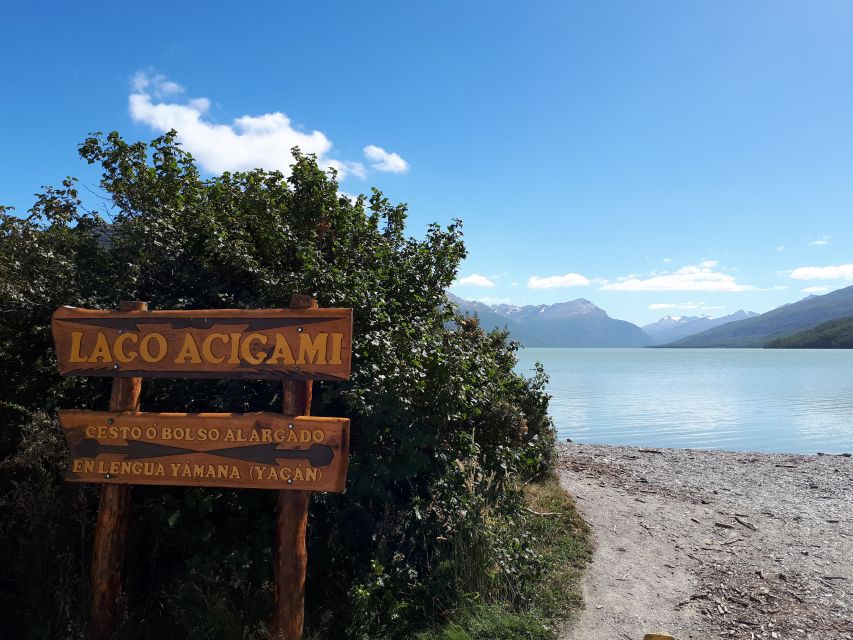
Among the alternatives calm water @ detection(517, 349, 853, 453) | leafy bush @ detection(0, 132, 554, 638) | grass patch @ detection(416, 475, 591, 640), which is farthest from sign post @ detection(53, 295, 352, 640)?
calm water @ detection(517, 349, 853, 453)

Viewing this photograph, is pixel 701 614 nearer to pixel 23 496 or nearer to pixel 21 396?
pixel 23 496

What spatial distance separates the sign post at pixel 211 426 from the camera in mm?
4699

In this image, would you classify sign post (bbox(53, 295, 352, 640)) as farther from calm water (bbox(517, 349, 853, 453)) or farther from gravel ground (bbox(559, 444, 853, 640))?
calm water (bbox(517, 349, 853, 453))

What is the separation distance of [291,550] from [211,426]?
1292 millimetres

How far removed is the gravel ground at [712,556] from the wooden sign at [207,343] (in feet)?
12.8

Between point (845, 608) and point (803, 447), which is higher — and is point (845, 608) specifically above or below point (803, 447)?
above

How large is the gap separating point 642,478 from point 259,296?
1099cm

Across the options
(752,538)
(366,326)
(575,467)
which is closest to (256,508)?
(366,326)

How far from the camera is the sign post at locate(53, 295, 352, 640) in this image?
4.70 m

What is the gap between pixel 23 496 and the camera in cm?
527

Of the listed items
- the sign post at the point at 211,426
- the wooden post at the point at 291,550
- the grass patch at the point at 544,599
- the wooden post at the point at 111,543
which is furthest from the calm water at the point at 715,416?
the wooden post at the point at 111,543

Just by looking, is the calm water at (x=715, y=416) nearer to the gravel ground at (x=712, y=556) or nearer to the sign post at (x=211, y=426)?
the gravel ground at (x=712, y=556)

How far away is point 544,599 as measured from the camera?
591 cm

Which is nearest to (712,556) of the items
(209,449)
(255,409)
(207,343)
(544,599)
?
(544,599)
